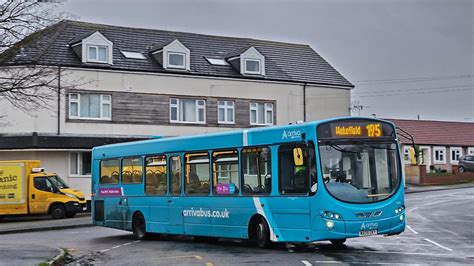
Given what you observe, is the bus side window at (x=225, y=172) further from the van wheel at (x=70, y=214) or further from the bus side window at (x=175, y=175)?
the van wheel at (x=70, y=214)

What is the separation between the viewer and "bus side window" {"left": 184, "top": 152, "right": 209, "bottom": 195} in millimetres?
18909

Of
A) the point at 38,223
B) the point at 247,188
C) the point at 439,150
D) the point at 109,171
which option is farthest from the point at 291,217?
the point at 439,150

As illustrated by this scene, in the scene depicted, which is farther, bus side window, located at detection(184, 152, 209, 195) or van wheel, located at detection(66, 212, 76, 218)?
van wheel, located at detection(66, 212, 76, 218)

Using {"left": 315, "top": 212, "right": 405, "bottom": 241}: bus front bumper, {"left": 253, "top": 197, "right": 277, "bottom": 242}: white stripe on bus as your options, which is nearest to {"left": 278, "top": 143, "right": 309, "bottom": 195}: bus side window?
{"left": 253, "top": 197, "right": 277, "bottom": 242}: white stripe on bus

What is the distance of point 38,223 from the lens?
110ft

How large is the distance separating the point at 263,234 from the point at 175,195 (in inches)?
159

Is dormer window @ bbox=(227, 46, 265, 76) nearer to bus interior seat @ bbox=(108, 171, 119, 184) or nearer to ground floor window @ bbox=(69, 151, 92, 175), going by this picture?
ground floor window @ bbox=(69, 151, 92, 175)

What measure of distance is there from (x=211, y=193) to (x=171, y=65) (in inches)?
969

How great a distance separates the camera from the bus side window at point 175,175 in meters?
20.1

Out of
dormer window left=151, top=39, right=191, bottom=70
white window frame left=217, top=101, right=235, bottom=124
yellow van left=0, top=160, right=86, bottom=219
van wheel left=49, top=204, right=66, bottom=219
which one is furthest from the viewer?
white window frame left=217, top=101, right=235, bottom=124

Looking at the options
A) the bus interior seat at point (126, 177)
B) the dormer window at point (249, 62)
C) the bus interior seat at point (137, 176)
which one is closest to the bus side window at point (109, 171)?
the bus interior seat at point (126, 177)

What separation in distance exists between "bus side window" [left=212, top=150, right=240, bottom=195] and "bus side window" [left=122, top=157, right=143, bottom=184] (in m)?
4.05

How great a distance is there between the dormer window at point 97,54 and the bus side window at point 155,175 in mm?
20024

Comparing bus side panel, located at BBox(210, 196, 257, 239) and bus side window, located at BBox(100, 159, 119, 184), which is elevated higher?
bus side window, located at BBox(100, 159, 119, 184)
